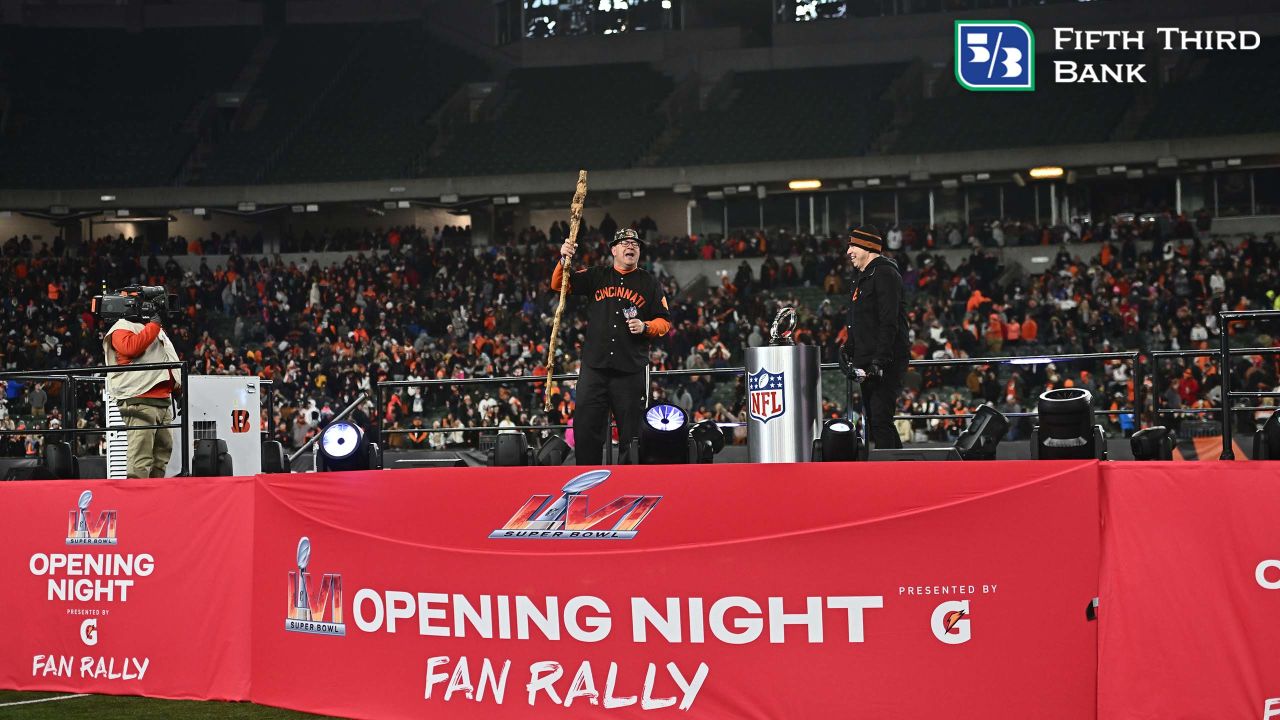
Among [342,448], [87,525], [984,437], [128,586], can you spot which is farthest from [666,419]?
[87,525]

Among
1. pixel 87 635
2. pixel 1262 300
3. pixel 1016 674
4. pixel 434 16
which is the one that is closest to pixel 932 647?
pixel 1016 674

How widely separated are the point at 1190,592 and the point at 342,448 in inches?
164

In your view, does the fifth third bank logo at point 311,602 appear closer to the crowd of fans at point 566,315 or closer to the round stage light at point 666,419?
the round stage light at point 666,419

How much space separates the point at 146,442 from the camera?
350 inches

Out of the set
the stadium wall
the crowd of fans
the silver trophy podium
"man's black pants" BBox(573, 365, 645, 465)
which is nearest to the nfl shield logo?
the silver trophy podium

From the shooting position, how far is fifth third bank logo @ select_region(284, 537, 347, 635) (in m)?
6.27

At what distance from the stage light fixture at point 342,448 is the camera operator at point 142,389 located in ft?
6.56

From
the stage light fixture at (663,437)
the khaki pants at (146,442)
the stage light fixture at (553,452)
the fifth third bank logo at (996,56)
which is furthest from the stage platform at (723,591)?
the fifth third bank logo at (996,56)

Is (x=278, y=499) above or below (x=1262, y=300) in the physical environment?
below

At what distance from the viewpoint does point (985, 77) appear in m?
35.7

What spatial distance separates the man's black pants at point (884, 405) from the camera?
7055 mm

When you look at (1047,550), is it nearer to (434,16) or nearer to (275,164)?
(275,164)

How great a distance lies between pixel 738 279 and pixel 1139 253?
8077 mm

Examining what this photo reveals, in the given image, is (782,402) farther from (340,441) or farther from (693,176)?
(693,176)
